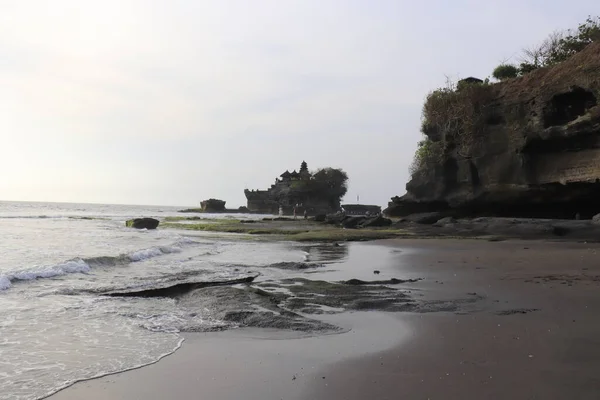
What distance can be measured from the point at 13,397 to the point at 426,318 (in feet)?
17.5

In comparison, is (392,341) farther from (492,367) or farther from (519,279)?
(519,279)

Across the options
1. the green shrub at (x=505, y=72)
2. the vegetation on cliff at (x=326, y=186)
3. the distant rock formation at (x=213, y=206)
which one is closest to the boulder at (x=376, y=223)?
the green shrub at (x=505, y=72)

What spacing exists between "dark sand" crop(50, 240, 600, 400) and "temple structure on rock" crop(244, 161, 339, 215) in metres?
91.0

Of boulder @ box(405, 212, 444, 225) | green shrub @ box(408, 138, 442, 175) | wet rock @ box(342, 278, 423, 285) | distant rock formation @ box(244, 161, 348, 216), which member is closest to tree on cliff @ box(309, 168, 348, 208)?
distant rock formation @ box(244, 161, 348, 216)

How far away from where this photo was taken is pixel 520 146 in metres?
28.2

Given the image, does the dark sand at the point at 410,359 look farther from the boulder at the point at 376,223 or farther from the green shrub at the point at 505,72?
the green shrub at the point at 505,72

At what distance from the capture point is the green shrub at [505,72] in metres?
34.9

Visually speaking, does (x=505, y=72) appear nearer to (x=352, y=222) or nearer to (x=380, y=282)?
(x=352, y=222)

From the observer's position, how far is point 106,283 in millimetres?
11273

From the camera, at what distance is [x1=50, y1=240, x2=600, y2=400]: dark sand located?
4219mm

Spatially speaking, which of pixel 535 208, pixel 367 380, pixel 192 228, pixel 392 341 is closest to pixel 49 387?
pixel 367 380

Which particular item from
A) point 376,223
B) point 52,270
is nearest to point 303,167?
point 376,223

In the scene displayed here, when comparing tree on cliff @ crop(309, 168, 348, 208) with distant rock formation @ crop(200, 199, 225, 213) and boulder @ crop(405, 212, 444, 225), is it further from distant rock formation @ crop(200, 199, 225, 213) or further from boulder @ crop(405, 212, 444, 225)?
boulder @ crop(405, 212, 444, 225)

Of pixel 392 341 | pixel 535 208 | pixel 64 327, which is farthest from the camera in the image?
pixel 535 208
